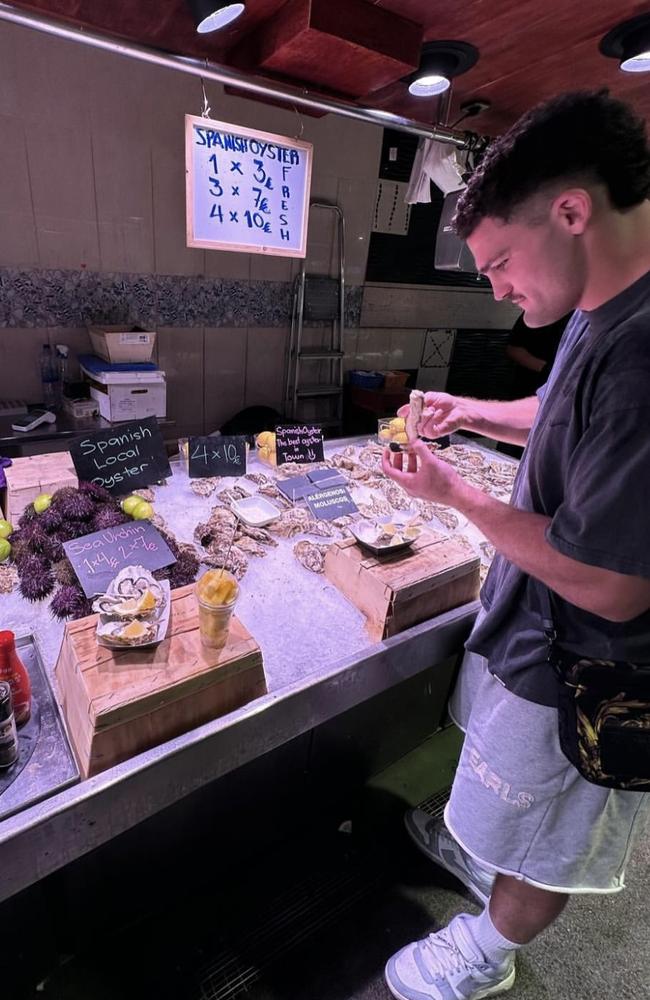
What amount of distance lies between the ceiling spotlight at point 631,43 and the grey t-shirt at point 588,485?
128 cm

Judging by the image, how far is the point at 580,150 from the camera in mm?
970

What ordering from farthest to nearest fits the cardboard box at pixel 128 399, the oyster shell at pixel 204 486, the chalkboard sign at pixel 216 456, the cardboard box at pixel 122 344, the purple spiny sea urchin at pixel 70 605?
1. the cardboard box at pixel 122 344
2. the cardboard box at pixel 128 399
3. the chalkboard sign at pixel 216 456
4. the oyster shell at pixel 204 486
5. the purple spiny sea urchin at pixel 70 605

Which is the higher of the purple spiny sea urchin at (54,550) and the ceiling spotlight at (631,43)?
the ceiling spotlight at (631,43)

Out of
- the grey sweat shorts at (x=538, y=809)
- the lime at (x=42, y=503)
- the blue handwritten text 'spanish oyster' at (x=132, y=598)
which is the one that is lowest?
the grey sweat shorts at (x=538, y=809)

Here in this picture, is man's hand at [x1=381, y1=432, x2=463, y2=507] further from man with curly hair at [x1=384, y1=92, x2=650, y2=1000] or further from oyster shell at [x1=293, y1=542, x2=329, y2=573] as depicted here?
oyster shell at [x1=293, y1=542, x2=329, y2=573]

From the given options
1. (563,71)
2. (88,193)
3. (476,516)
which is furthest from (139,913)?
(88,193)

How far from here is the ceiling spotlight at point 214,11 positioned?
155 cm

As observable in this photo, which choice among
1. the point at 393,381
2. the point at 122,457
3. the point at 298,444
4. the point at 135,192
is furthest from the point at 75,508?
the point at 393,381

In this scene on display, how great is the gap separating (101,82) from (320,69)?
2.50 meters

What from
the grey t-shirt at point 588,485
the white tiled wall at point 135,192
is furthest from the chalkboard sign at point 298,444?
the white tiled wall at point 135,192

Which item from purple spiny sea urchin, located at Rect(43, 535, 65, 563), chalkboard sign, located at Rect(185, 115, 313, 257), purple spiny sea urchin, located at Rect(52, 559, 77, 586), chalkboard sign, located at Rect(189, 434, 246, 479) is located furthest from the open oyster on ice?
chalkboard sign, located at Rect(185, 115, 313, 257)

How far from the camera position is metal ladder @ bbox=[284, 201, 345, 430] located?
4859 millimetres

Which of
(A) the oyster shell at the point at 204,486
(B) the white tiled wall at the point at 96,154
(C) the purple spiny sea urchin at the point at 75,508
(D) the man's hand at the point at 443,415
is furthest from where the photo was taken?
(B) the white tiled wall at the point at 96,154

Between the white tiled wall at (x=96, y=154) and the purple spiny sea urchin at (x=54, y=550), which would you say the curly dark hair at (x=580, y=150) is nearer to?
the purple spiny sea urchin at (x=54, y=550)
